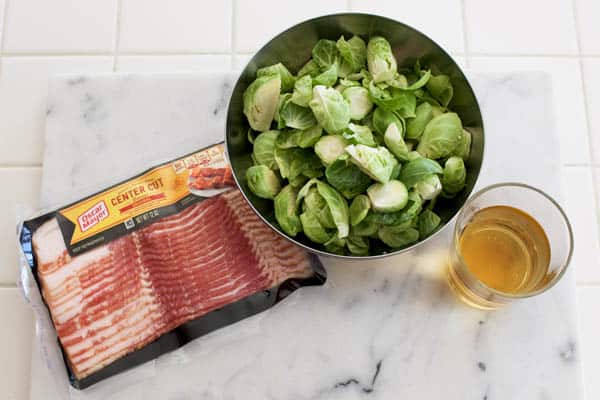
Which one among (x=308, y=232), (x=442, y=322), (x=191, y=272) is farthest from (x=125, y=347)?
(x=442, y=322)

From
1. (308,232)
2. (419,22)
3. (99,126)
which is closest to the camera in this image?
(308,232)

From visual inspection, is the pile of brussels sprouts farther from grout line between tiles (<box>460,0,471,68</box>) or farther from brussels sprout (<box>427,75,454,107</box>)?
grout line between tiles (<box>460,0,471,68</box>)

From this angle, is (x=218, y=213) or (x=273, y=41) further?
(x=218, y=213)

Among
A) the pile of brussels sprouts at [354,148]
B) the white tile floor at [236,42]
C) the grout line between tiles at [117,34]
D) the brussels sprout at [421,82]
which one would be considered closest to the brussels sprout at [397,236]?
the pile of brussels sprouts at [354,148]

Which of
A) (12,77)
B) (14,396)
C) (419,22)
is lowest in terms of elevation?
(14,396)

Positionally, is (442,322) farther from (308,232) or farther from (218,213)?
(218,213)

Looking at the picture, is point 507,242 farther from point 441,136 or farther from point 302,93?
point 302,93

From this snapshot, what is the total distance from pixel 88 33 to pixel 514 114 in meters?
0.83

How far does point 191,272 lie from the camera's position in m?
0.96

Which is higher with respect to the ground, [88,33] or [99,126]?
[88,33]

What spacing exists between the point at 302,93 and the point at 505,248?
412 millimetres

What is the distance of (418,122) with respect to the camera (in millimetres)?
846

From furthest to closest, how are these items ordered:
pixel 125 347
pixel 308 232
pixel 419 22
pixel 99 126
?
pixel 419 22, pixel 99 126, pixel 125 347, pixel 308 232

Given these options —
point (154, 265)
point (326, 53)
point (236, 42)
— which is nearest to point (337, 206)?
point (326, 53)
